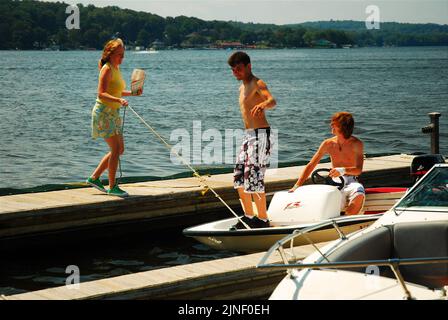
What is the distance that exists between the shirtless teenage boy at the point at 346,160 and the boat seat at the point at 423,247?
3.02m

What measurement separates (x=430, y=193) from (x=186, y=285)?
2242mm

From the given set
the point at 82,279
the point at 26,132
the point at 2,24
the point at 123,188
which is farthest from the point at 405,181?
the point at 2,24

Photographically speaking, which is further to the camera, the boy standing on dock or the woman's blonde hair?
the woman's blonde hair

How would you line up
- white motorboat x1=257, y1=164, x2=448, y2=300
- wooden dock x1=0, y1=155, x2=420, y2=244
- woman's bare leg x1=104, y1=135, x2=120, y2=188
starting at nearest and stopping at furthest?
white motorboat x1=257, y1=164, x2=448, y2=300, wooden dock x1=0, y1=155, x2=420, y2=244, woman's bare leg x1=104, y1=135, x2=120, y2=188

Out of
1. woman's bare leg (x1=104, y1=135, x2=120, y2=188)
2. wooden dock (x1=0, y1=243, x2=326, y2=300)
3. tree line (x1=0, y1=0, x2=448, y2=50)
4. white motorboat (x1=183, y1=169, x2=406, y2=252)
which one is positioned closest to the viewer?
wooden dock (x1=0, y1=243, x2=326, y2=300)

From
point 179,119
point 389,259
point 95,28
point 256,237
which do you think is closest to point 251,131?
point 256,237

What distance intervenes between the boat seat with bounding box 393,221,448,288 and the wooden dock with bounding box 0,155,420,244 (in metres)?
5.22

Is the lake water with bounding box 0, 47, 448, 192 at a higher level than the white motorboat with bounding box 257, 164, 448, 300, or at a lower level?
lower

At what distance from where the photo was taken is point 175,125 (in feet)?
125

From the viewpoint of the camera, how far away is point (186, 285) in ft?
24.0

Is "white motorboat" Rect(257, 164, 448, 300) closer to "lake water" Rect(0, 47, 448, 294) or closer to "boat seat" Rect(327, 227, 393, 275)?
"boat seat" Rect(327, 227, 393, 275)

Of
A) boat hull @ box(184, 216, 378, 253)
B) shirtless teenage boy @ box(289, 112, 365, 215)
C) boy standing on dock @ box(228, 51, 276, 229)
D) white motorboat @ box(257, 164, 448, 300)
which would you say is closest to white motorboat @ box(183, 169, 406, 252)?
boat hull @ box(184, 216, 378, 253)

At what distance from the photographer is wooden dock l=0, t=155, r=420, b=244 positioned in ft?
35.3

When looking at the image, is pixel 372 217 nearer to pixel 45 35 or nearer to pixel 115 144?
pixel 115 144
